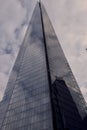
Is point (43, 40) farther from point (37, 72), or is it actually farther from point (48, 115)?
point (48, 115)

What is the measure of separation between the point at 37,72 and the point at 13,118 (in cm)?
2630

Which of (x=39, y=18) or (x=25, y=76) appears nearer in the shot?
(x=25, y=76)

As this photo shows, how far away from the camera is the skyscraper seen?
3725 inches

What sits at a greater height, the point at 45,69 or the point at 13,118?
the point at 45,69

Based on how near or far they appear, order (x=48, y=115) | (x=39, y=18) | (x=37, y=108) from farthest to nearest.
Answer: (x=39, y=18) → (x=37, y=108) → (x=48, y=115)

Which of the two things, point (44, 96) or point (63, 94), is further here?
point (63, 94)

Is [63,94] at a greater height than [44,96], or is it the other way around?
[44,96]

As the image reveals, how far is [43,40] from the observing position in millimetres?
151375

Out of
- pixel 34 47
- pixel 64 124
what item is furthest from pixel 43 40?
pixel 64 124

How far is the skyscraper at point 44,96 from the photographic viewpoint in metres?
94.6

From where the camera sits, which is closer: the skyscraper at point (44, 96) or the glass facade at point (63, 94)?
the skyscraper at point (44, 96)

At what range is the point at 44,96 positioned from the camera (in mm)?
101062

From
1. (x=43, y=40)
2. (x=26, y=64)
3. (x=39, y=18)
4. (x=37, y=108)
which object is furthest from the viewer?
(x=39, y=18)

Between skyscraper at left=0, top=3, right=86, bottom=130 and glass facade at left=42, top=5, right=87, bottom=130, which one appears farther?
glass facade at left=42, top=5, right=87, bottom=130
